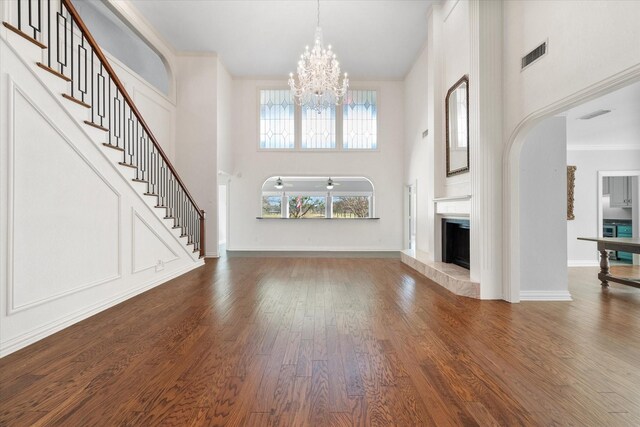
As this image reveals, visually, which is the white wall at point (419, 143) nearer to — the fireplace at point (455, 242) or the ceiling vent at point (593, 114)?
the fireplace at point (455, 242)

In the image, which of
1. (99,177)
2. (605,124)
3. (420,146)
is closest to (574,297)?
(605,124)

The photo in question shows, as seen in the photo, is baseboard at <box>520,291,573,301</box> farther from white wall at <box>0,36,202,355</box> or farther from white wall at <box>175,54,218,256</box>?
white wall at <box>175,54,218,256</box>

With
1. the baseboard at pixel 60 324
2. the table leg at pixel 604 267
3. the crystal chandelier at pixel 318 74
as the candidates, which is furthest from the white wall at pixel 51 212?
the table leg at pixel 604 267

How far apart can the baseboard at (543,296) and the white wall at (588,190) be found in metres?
3.96

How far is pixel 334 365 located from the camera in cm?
240

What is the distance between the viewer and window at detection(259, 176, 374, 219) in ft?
31.1

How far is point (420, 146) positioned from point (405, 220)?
2.34 m

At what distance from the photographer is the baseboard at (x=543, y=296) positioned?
4.15m

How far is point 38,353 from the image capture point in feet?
8.62

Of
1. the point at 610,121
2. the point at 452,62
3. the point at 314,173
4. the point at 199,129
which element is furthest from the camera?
the point at 314,173

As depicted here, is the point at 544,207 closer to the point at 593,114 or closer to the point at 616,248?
the point at 616,248

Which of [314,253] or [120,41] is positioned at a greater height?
[120,41]

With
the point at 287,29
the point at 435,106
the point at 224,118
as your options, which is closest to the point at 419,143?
the point at 435,106

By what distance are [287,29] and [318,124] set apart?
115 inches
